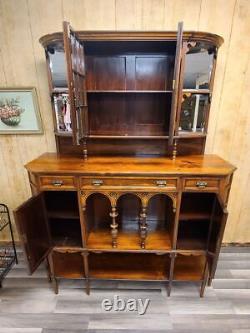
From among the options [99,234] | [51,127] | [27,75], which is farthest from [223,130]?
[27,75]

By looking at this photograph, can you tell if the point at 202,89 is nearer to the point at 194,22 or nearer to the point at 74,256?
the point at 194,22

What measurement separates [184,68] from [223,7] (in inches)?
29.0

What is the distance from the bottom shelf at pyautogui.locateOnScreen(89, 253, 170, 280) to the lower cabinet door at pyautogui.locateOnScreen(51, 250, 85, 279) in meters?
0.11

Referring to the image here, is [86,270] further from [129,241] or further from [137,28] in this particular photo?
[137,28]

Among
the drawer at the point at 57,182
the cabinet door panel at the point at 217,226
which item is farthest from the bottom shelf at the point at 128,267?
the drawer at the point at 57,182

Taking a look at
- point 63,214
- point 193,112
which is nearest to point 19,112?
point 63,214

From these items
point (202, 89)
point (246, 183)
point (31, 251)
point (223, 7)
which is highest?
point (223, 7)

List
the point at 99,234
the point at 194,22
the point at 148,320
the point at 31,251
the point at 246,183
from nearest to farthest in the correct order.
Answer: the point at 31,251
the point at 148,320
the point at 194,22
the point at 99,234
the point at 246,183

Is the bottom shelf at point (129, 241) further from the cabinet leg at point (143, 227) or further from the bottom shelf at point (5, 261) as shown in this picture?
the bottom shelf at point (5, 261)

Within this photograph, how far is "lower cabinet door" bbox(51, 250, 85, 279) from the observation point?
1760 millimetres

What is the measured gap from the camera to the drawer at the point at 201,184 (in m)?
1.43

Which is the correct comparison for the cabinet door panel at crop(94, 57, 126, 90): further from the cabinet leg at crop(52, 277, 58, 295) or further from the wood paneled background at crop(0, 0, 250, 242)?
the cabinet leg at crop(52, 277, 58, 295)

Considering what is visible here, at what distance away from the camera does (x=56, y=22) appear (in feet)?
5.52

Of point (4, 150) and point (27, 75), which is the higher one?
point (27, 75)
